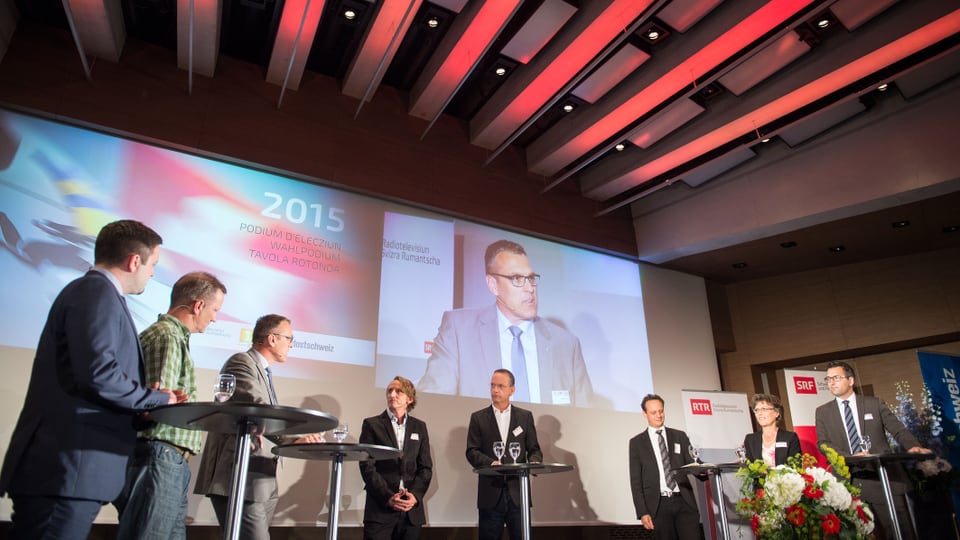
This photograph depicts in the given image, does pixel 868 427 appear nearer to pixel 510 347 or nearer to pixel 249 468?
pixel 510 347

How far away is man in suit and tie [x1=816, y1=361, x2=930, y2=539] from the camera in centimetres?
439

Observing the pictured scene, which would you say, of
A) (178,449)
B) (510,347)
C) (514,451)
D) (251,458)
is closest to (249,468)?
(251,458)

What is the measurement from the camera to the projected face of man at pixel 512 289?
6.08 m

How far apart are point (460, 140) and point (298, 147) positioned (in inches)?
67.4

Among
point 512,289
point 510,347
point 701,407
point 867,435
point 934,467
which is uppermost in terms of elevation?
point 512,289

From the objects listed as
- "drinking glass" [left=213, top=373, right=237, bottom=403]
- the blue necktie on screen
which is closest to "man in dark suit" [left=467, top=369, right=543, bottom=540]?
the blue necktie on screen

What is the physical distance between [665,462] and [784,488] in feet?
8.11

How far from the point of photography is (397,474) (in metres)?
4.01

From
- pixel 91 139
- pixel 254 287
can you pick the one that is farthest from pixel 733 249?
pixel 91 139

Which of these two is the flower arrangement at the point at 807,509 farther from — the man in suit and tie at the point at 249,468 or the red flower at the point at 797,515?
the man in suit and tie at the point at 249,468

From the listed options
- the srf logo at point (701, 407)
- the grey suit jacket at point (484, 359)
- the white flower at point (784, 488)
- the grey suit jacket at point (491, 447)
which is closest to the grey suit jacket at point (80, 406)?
the white flower at point (784, 488)

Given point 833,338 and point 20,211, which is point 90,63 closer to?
point 20,211

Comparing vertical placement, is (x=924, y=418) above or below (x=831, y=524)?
above

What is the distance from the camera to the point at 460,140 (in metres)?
6.44
